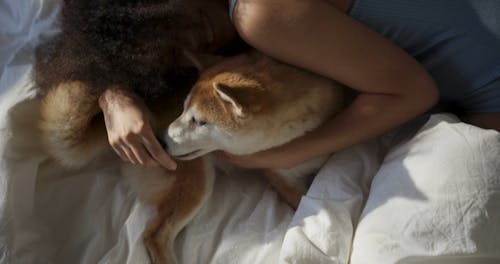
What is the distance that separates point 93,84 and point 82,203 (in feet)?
0.90

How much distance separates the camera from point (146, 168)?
3.35 feet

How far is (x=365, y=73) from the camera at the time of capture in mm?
861

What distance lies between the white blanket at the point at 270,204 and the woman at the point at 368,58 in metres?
0.09

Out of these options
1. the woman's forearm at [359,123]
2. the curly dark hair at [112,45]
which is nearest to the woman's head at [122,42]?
the curly dark hair at [112,45]

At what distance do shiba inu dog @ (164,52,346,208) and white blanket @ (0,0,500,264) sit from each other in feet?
0.48

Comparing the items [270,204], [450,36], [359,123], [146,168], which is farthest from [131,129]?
[450,36]

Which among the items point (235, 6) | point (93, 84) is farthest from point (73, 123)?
point (235, 6)

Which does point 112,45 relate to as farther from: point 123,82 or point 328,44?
point 328,44

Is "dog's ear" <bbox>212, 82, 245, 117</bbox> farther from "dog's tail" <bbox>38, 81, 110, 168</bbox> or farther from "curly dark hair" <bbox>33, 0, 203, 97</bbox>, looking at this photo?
"dog's tail" <bbox>38, 81, 110, 168</bbox>

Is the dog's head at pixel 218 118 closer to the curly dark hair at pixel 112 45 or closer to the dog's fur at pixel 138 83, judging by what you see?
the dog's fur at pixel 138 83

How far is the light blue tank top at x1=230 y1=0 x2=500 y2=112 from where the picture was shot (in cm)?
87

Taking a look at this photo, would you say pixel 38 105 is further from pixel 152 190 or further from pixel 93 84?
pixel 152 190

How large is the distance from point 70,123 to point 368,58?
1.99 ft

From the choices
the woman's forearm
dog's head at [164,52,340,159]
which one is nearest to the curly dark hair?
dog's head at [164,52,340,159]
